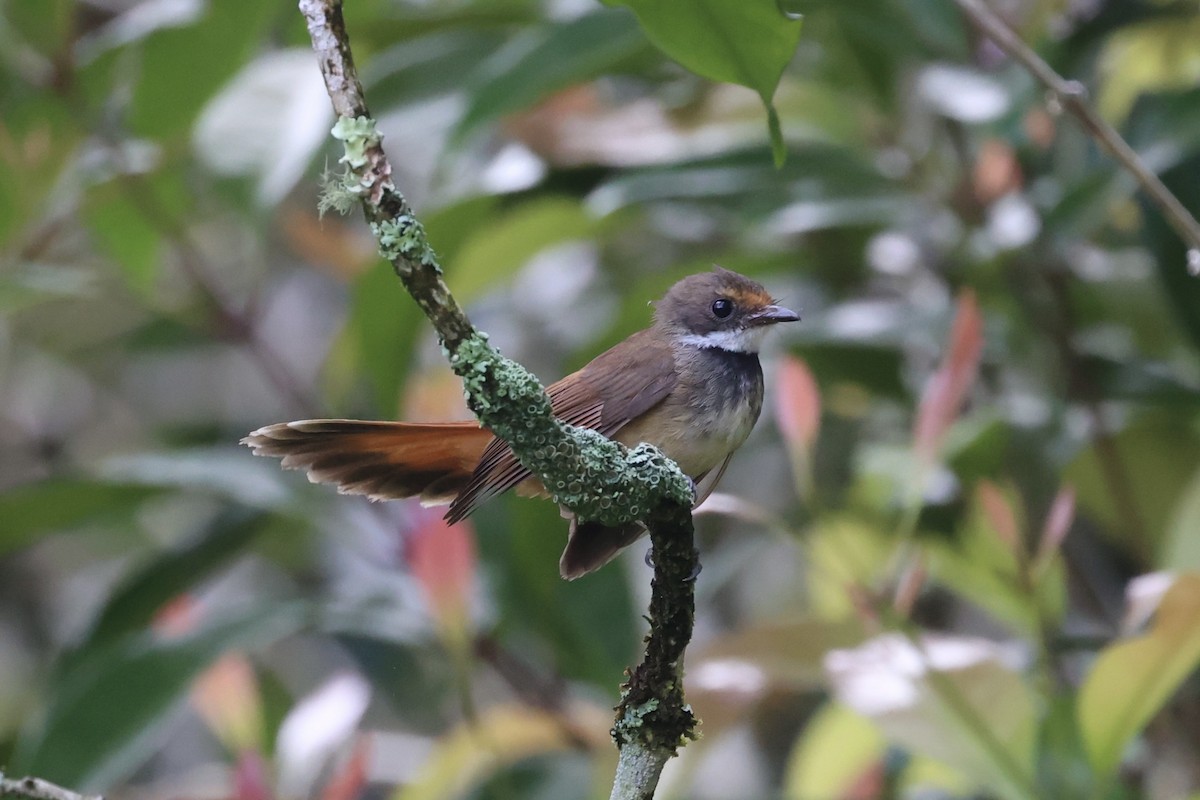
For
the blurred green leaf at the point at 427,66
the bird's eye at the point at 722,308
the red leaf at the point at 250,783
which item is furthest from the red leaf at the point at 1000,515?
the blurred green leaf at the point at 427,66

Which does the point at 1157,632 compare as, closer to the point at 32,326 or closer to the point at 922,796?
the point at 922,796

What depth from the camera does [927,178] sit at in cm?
329

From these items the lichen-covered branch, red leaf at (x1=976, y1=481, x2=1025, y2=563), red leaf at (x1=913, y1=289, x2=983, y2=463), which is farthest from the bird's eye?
the lichen-covered branch

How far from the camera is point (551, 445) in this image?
1.29m

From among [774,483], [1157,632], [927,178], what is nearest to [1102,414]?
[927,178]

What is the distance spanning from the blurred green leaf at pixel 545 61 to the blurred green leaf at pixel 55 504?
47.7 inches

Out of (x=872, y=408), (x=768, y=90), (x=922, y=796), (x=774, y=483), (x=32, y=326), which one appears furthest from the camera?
(x=32, y=326)

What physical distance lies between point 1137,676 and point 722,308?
3.09ft

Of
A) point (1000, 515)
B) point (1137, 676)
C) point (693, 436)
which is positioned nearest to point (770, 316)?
point (693, 436)

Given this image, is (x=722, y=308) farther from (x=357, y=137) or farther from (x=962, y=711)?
(x=357, y=137)

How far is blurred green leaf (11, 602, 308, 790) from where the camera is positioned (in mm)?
2621

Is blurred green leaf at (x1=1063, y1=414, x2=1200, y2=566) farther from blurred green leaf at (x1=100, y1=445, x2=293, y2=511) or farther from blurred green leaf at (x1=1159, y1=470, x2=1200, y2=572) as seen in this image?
blurred green leaf at (x1=100, y1=445, x2=293, y2=511)

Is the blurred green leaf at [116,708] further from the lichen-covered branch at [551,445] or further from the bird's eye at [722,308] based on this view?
the lichen-covered branch at [551,445]

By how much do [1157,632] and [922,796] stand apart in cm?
121
